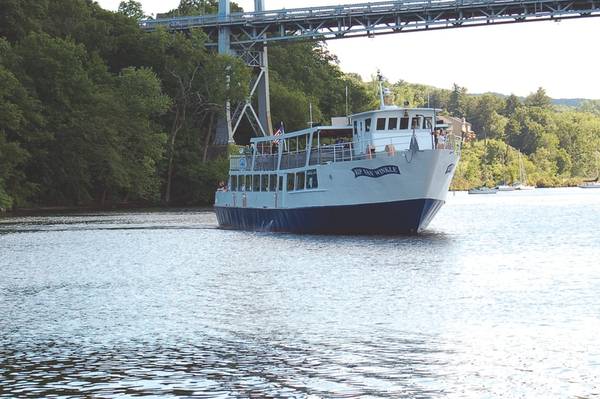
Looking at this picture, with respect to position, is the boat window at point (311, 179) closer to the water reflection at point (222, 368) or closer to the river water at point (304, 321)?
the river water at point (304, 321)

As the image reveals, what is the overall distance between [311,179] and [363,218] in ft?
15.1

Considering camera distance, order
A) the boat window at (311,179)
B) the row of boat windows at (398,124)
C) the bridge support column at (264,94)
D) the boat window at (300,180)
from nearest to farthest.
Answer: the row of boat windows at (398,124), the boat window at (311,179), the boat window at (300,180), the bridge support column at (264,94)

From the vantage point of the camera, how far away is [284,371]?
832 inches

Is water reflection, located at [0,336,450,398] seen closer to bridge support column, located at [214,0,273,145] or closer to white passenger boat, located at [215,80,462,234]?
white passenger boat, located at [215,80,462,234]

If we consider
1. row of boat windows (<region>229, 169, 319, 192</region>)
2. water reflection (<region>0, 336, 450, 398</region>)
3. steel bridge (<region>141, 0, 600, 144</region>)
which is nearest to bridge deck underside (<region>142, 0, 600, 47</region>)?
steel bridge (<region>141, 0, 600, 144</region>)

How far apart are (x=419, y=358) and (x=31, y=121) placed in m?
85.1

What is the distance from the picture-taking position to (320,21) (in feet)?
387

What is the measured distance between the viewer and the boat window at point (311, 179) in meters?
61.4

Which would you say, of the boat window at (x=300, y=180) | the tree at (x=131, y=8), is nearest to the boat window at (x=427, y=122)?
the boat window at (x=300, y=180)

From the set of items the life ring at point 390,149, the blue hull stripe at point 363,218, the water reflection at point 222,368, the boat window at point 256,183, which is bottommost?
the water reflection at point 222,368

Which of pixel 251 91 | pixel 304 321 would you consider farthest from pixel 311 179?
pixel 251 91

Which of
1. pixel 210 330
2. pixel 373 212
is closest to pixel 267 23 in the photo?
pixel 373 212

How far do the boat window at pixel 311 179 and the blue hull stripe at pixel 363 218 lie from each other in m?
1.31

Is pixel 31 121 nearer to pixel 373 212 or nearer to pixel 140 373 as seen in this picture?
pixel 373 212
